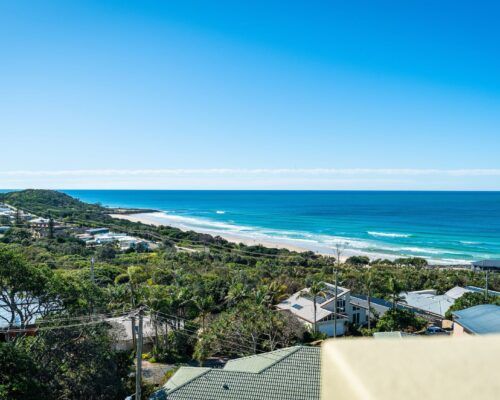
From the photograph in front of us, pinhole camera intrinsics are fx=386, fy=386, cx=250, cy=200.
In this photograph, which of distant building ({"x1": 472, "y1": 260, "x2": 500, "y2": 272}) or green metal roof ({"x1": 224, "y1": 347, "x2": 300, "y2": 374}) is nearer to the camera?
green metal roof ({"x1": 224, "y1": 347, "x2": 300, "y2": 374})

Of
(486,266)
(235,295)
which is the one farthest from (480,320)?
(486,266)

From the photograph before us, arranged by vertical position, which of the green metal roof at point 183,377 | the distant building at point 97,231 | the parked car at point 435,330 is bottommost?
the distant building at point 97,231

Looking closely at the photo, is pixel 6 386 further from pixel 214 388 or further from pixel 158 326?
pixel 158 326

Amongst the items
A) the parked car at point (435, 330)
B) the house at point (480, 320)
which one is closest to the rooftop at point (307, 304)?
the parked car at point (435, 330)

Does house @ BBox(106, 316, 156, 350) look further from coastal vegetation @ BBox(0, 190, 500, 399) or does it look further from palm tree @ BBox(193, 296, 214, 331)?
palm tree @ BBox(193, 296, 214, 331)

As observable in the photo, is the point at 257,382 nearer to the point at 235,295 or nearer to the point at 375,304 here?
the point at 235,295

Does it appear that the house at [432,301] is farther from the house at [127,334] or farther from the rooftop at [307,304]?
the house at [127,334]

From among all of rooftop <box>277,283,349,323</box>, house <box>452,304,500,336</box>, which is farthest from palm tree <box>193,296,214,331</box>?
house <box>452,304,500,336</box>
